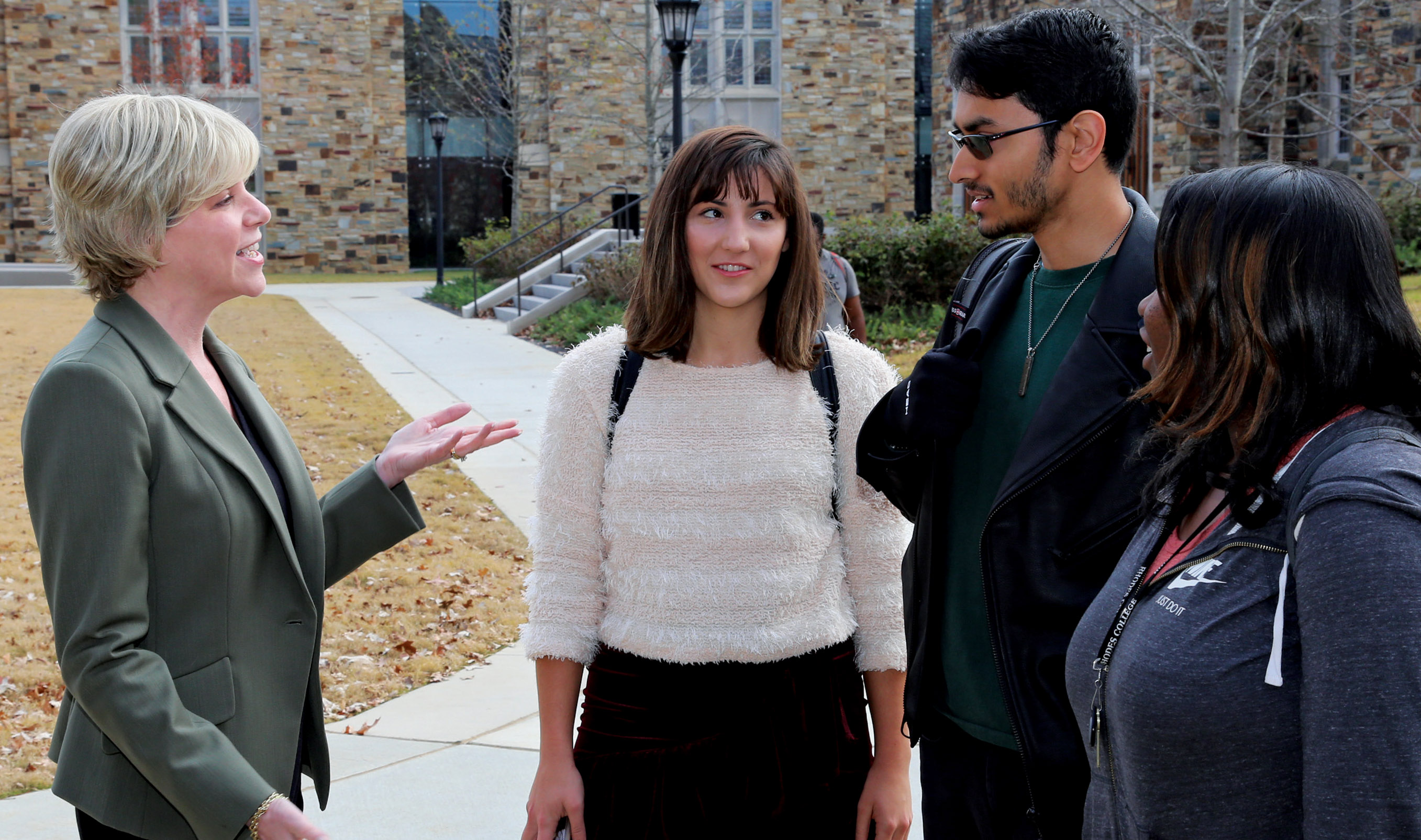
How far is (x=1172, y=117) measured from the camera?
17.7 meters

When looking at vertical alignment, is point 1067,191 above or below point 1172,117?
below

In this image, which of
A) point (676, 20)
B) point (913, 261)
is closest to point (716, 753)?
point (676, 20)

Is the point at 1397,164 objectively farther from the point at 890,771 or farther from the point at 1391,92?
the point at 890,771

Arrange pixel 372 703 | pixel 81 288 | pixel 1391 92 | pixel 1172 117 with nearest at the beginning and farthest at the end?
pixel 81 288 < pixel 372 703 < pixel 1391 92 < pixel 1172 117

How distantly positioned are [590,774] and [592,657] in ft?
0.74

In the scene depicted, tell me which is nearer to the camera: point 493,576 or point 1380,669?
point 1380,669

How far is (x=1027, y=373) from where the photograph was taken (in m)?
2.30

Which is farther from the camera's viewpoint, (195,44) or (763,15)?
(195,44)

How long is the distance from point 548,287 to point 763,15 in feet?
36.5

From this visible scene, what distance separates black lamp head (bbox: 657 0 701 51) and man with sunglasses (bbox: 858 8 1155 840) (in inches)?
413

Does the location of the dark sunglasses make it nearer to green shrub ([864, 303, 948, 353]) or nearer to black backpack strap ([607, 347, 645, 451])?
black backpack strap ([607, 347, 645, 451])

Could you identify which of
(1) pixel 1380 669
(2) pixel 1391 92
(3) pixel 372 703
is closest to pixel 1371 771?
(1) pixel 1380 669

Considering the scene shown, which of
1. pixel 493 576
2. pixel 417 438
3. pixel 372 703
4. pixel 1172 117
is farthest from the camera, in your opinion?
pixel 1172 117

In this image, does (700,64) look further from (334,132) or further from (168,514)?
(168,514)
